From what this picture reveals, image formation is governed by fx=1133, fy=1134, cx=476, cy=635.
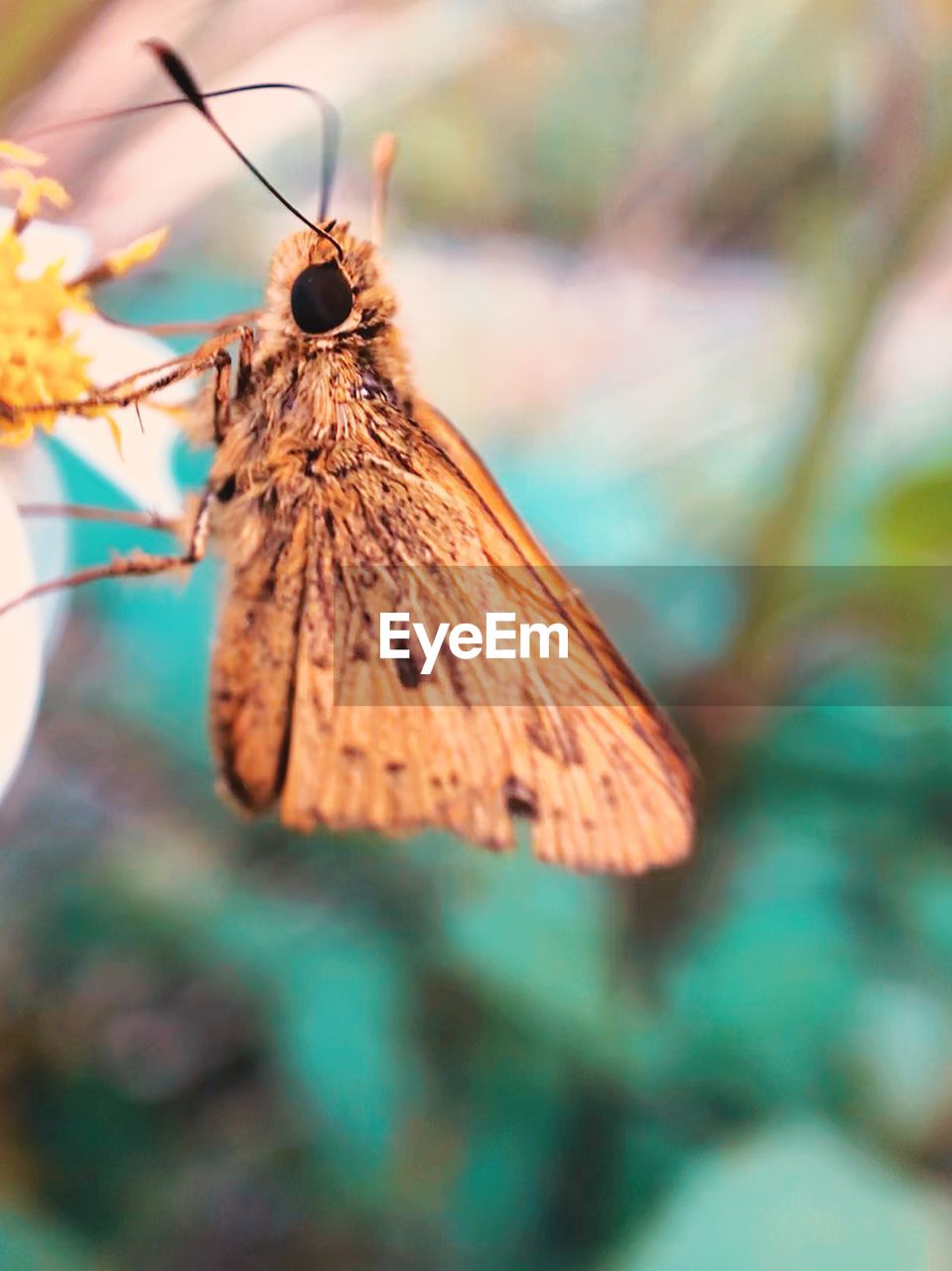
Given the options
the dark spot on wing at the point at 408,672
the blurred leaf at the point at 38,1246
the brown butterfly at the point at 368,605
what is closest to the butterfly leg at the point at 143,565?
the brown butterfly at the point at 368,605

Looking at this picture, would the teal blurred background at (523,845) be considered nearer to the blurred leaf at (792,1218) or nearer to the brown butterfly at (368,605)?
the blurred leaf at (792,1218)

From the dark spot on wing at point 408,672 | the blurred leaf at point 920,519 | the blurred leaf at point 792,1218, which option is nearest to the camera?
the dark spot on wing at point 408,672

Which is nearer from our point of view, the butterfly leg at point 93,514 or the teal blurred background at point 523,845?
the butterfly leg at point 93,514

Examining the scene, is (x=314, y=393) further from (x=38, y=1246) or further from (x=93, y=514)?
(x=38, y=1246)

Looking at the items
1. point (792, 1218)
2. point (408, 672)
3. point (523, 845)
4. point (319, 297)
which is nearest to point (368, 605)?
point (408, 672)

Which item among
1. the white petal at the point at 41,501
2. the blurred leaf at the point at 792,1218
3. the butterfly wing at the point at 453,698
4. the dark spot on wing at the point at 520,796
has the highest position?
the white petal at the point at 41,501

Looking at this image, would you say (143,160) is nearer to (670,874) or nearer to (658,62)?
(658,62)
